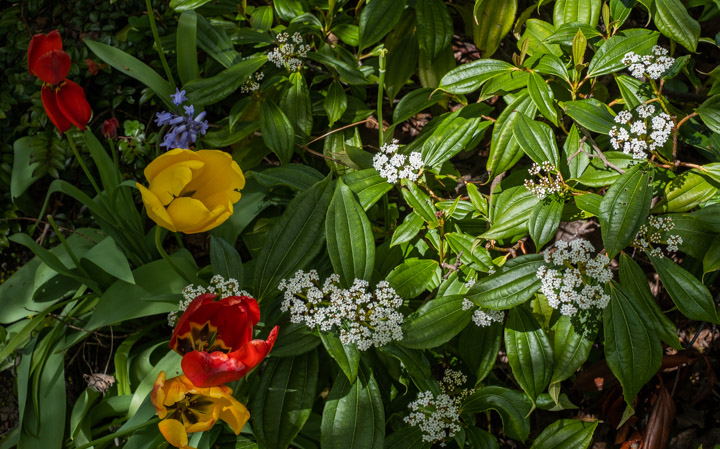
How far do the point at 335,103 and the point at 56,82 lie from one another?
28.4 inches

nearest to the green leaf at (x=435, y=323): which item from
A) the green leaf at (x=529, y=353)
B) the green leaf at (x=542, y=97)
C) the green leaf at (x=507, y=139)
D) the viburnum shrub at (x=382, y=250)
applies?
the viburnum shrub at (x=382, y=250)

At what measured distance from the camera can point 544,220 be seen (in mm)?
1186

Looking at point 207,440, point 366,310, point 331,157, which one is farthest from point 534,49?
point 207,440

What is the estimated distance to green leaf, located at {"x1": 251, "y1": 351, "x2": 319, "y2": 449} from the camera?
129cm

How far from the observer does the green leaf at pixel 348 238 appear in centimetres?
125

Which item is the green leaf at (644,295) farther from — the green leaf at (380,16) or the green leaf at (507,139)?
the green leaf at (380,16)

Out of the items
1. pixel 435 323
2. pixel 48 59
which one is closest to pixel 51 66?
pixel 48 59

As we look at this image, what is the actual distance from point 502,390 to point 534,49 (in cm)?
86

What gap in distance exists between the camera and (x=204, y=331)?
3.82 feet

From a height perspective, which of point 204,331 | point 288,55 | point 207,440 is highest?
point 288,55

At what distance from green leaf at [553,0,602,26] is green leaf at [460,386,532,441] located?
0.93m

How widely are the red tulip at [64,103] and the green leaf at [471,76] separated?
0.81 m

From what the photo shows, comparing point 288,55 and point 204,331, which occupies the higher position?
point 288,55

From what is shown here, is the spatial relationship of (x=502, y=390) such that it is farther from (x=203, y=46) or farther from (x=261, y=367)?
(x=203, y=46)
